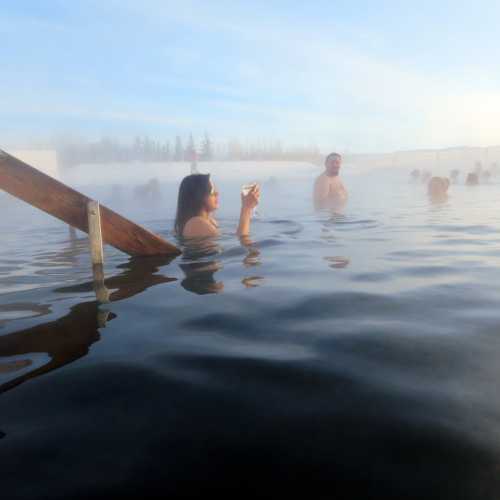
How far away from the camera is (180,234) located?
6.47 m

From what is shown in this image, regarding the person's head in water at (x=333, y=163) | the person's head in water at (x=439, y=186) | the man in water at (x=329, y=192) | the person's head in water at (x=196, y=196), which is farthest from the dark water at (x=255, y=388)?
the person's head in water at (x=439, y=186)

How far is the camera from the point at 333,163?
38.5ft

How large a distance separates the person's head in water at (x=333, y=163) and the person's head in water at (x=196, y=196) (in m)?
6.42

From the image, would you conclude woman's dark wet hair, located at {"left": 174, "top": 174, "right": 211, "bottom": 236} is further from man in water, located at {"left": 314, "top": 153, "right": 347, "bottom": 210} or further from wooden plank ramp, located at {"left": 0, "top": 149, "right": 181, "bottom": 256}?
man in water, located at {"left": 314, "top": 153, "right": 347, "bottom": 210}

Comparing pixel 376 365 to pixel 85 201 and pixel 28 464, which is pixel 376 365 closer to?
pixel 28 464

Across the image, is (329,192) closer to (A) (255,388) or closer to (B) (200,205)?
(B) (200,205)

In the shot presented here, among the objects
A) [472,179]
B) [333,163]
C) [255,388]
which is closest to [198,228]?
[255,388]

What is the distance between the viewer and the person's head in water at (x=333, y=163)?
11584mm

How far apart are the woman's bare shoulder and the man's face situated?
21.1ft

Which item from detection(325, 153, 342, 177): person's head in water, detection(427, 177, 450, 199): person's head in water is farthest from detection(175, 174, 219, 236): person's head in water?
detection(427, 177, 450, 199): person's head in water

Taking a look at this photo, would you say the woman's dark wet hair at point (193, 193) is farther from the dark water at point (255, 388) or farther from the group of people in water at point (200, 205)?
the dark water at point (255, 388)

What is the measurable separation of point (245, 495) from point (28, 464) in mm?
730

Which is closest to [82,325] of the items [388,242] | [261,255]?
[261,255]

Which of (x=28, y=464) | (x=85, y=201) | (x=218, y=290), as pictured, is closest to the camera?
(x=28, y=464)
